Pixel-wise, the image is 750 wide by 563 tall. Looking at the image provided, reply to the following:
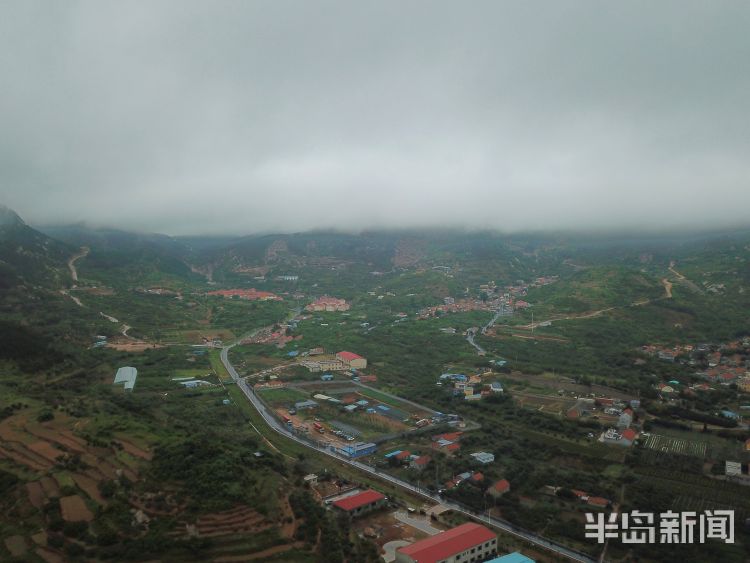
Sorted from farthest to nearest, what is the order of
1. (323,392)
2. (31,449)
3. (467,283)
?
(467,283) < (323,392) < (31,449)

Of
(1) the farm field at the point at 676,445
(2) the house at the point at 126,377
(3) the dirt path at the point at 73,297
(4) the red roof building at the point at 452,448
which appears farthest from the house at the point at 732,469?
(3) the dirt path at the point at 73,297

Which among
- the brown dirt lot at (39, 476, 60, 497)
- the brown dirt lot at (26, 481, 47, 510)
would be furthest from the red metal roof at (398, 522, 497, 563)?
the brown dirt lot at (26, 481, 47, 510)

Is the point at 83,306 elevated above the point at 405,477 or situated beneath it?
elevated above

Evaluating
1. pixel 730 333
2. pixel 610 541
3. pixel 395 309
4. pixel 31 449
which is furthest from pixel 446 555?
pixel 395 309

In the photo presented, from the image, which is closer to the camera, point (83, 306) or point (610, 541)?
point (610, 541)

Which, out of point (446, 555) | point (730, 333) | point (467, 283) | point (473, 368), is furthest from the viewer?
point (467, 283)

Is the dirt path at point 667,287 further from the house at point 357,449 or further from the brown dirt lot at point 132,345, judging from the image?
the brown dirt lot at point 132,345

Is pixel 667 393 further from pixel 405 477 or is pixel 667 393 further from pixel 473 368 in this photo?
pixel 405 477
